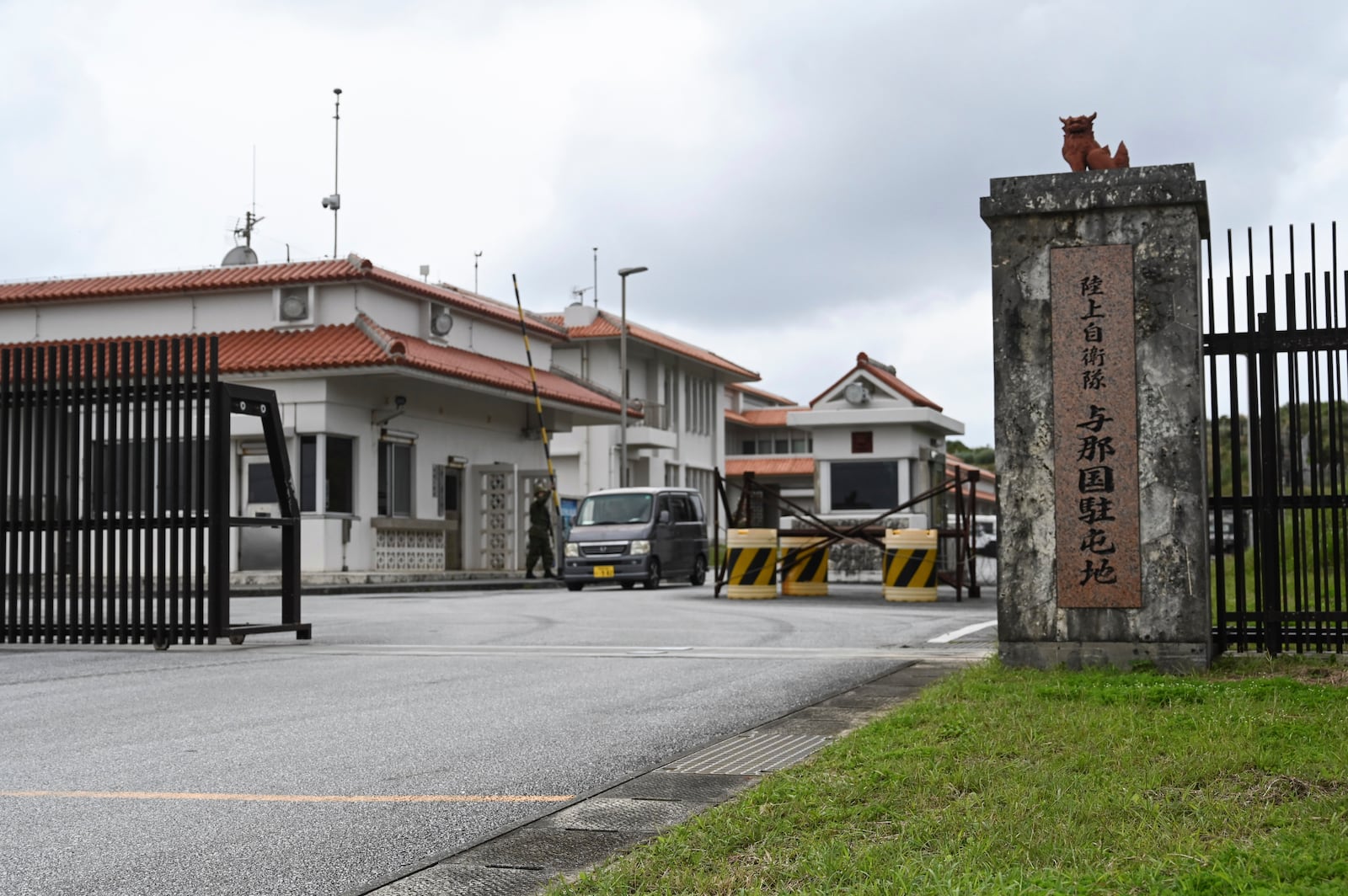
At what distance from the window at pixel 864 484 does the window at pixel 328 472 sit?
10157mm

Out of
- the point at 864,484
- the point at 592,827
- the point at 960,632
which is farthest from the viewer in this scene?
the point at 864,484

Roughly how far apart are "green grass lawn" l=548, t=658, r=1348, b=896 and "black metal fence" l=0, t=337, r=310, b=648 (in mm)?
8418

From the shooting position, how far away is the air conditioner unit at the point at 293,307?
32188 mm

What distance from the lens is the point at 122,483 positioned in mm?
13695

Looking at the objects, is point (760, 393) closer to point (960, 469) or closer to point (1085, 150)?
point (960, 469)

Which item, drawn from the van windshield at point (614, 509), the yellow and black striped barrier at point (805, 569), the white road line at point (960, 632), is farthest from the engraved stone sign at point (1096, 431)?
the van windshield at point (614, 509)

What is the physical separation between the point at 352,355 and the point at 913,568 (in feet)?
42.9

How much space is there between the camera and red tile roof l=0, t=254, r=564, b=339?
31812 mm

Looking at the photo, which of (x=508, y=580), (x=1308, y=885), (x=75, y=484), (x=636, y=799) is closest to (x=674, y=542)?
(x=508, y=580)

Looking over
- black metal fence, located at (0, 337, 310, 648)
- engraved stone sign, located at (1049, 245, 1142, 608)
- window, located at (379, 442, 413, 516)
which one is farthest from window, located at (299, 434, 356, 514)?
engraved stone sign, located at (1049, 245, 1142, 608)

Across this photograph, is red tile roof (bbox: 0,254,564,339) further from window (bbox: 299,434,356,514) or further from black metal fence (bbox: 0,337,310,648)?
black metal fence (bbox: 0,337,310,648)

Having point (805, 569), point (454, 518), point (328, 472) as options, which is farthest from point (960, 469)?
point (454, 518)

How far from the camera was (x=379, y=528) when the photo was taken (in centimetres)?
3114

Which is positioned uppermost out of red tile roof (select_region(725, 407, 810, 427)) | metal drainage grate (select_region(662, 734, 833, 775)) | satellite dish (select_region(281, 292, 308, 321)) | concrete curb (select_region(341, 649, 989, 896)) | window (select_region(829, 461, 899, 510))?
satellite dish (select_region(281, 292, 308, 321))
